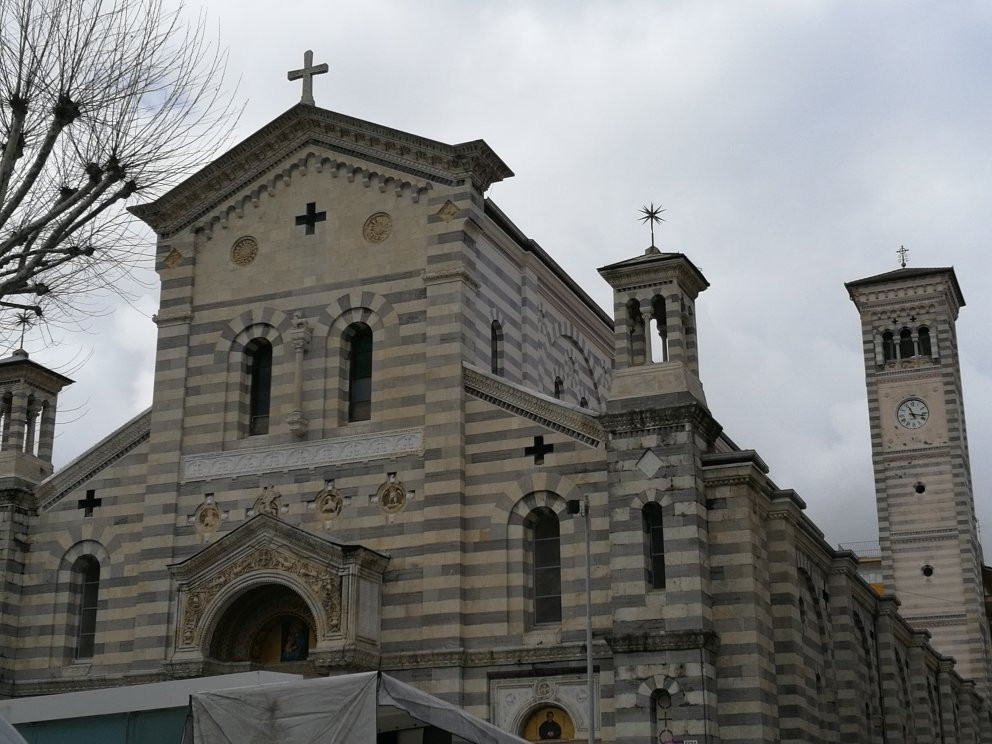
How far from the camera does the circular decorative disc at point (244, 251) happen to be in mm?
33344

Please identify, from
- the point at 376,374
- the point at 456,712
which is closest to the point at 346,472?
the point at 376,374

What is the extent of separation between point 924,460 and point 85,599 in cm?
3819

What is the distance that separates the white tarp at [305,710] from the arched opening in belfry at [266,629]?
1366 cm

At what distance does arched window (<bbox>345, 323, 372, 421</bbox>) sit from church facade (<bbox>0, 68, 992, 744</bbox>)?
0.23ft

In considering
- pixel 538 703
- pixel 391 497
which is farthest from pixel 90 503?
pixel 538 703

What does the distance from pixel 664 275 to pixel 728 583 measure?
652cm

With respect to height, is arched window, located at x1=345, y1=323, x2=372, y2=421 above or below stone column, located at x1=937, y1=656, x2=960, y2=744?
above

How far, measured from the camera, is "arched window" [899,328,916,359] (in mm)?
61719

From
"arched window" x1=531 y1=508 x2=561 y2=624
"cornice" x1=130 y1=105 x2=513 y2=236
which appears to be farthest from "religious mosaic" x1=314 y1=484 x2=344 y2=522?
"cornice" x1=130 y1=105 x2=513 y2=236

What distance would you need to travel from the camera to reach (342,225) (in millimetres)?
32656

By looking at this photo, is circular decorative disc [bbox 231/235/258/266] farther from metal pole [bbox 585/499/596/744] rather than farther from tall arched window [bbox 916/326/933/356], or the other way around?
tall arched window [bbox 916/326/933/356]

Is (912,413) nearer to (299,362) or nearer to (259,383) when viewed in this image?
(259,383)

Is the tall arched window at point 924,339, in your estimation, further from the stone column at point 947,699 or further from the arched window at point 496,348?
the arched window at point 496,348

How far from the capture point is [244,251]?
33.5m
